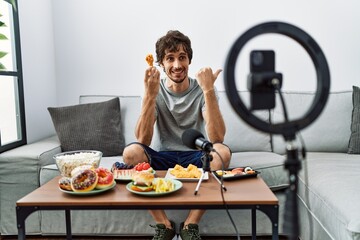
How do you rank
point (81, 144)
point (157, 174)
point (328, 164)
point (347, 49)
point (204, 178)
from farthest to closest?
point (347, 49)
point (81, 144)
point (328, 164)
point (157, 174)
point (204, 178)

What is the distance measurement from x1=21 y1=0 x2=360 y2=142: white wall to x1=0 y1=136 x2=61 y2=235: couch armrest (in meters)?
0.57

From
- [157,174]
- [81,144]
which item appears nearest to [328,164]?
[157,174]

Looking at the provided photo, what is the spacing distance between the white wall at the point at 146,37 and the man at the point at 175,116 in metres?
0.65

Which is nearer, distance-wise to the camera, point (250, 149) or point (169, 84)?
point (169, 84)

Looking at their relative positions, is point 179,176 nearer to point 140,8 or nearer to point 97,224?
point 97,224

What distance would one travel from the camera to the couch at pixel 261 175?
138cm

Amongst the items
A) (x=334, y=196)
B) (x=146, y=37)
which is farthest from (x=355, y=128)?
(x=146, y=37)

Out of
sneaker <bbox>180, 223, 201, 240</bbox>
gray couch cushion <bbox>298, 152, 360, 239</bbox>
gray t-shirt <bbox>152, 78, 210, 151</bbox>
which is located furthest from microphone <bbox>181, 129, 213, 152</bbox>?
gray t-shirt <bbox>152, 78, 210, 151</bbox>

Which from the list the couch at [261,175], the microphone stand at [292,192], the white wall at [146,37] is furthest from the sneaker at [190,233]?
the white wall at [146,37]

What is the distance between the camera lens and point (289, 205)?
1.46 feet

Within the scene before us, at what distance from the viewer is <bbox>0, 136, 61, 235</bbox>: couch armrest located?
176 centimetres

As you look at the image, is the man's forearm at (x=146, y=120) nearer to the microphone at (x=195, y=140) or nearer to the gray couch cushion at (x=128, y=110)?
the gray couch cushion at (x=128, y=110)

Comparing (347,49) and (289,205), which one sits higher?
(347,49)

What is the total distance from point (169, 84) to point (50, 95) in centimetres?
109
